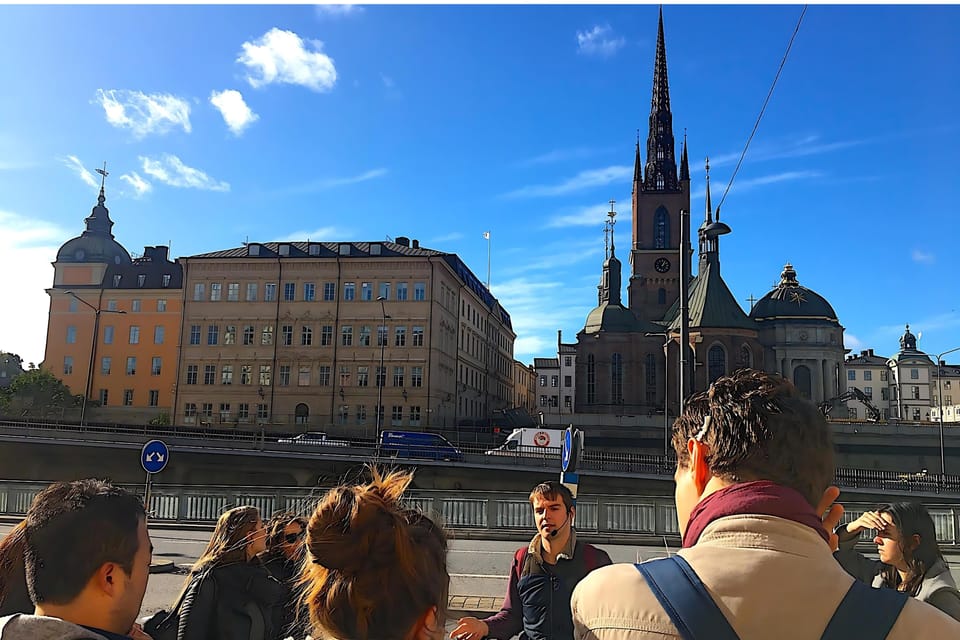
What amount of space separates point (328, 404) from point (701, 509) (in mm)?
60396

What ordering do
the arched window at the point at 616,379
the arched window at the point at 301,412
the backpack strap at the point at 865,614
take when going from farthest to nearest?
the arched window at the point at 616,379 < the arched window at the point at 301,412 < the backpack strap at the point at 865,614

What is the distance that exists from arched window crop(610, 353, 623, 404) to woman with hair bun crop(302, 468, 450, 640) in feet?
252

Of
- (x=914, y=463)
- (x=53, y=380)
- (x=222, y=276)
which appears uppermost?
(x=222, y=276)

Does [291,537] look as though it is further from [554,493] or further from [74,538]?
[74,538]

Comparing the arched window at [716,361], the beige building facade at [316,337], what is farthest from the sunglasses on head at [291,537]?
the arched window at [716,361]

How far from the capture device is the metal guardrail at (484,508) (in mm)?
18656

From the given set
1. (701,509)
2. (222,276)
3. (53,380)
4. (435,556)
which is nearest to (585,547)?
(435,556)

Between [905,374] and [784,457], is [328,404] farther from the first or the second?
[905,374]

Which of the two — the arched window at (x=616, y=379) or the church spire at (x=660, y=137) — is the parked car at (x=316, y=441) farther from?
the church spire at (x=660, y=137)

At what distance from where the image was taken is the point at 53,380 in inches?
2542

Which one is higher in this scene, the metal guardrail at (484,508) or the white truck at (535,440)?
the white truck at (535,440)

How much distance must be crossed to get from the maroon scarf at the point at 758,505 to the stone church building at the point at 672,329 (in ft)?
225

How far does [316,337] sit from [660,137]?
53.8 metres

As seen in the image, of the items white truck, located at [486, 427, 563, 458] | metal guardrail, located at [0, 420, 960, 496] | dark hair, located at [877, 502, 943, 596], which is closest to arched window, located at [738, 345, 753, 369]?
metal guardrail, located at [0, 420, 960, 496]
